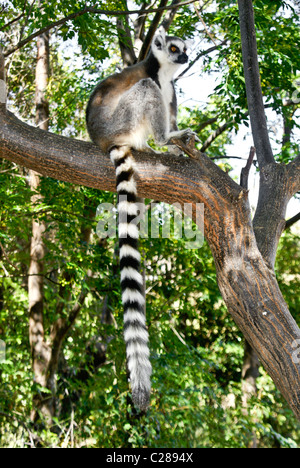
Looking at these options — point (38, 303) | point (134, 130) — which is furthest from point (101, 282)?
point (134, 130)

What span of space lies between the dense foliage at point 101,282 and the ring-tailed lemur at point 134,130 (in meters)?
0.86

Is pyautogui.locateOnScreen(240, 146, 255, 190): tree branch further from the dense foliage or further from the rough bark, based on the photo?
the rough bark

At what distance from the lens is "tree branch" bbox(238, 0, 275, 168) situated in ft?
13.0

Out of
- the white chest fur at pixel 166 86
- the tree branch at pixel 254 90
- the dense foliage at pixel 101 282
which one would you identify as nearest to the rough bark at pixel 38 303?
A: the dense foliage at pixel 101 282

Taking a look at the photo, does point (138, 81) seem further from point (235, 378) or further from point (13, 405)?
point (235, 378)

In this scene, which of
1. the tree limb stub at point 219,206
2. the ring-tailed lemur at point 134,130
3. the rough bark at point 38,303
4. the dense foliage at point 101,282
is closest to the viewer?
the ring-tailed lemur at point 134,130

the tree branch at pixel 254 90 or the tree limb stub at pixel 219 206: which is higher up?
the tree branch at pixel 254 90

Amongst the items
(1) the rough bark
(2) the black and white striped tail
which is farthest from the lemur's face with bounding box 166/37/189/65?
(1) the rough bark

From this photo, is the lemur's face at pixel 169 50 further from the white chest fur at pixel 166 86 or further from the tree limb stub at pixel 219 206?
the tree limb stub at pixel 219 206

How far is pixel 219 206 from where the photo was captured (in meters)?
3.29

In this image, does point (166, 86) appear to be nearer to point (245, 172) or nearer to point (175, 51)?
point (175, 51)

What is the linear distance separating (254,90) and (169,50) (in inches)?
38.1

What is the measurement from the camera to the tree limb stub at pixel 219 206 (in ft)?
9.36
